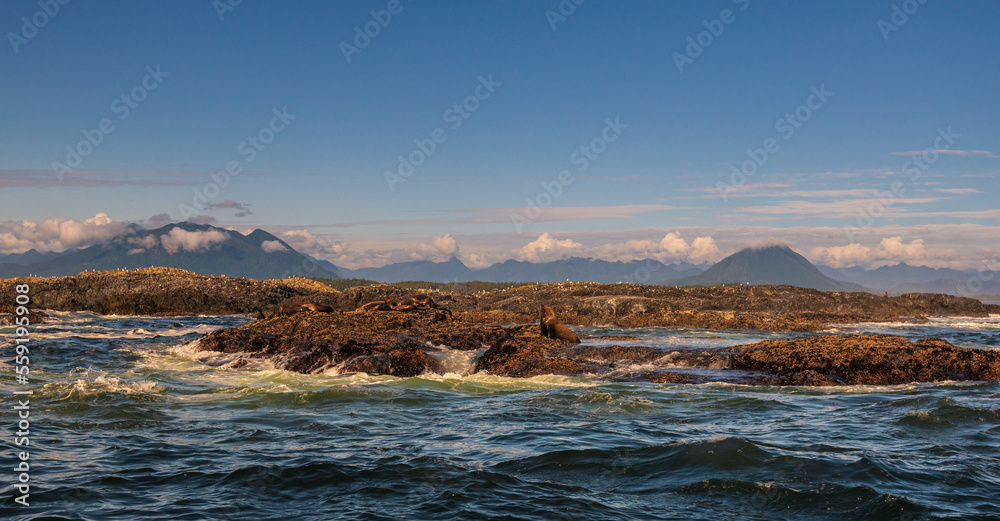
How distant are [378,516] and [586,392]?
27.8 ft

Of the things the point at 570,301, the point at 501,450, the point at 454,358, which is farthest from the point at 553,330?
the point at 570,301

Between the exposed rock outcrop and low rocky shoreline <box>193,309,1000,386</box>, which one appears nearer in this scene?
the exposed rock outcrop

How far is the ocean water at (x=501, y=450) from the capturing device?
7.57m

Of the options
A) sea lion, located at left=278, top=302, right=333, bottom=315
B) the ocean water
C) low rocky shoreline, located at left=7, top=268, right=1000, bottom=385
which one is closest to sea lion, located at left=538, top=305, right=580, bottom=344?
low rocky shoreline, located at left=7, top=268, right=1000, bottom=385

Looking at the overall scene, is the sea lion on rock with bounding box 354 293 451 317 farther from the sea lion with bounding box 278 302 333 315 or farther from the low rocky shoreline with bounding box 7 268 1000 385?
the sea lion with bounding box 278 302 333 315

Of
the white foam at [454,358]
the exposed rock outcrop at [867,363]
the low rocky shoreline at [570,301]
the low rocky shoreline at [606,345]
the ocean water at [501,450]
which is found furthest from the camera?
the low rocky shoreline at [570,301]

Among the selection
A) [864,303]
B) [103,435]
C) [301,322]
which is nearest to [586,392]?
[103,435]

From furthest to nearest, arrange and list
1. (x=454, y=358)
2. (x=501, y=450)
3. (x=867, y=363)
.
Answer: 1. (x=454, y=358)
2. (x=867, y=363)
3. (x=501, y=450)

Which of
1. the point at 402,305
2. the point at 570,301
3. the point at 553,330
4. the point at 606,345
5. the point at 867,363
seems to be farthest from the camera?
the point at 570,301

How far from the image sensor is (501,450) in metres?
10.1

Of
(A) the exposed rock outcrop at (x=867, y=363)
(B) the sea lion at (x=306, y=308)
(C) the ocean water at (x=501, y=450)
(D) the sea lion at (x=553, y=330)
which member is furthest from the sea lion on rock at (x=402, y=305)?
(A) the exposed rock outcrop at (x=867, y=363)

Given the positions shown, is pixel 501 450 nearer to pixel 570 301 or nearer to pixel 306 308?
pixel 306 308

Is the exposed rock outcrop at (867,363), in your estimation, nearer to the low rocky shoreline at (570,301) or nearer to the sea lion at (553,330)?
the sea lion at (553,330)

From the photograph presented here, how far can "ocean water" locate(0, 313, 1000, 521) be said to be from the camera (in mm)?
7566
